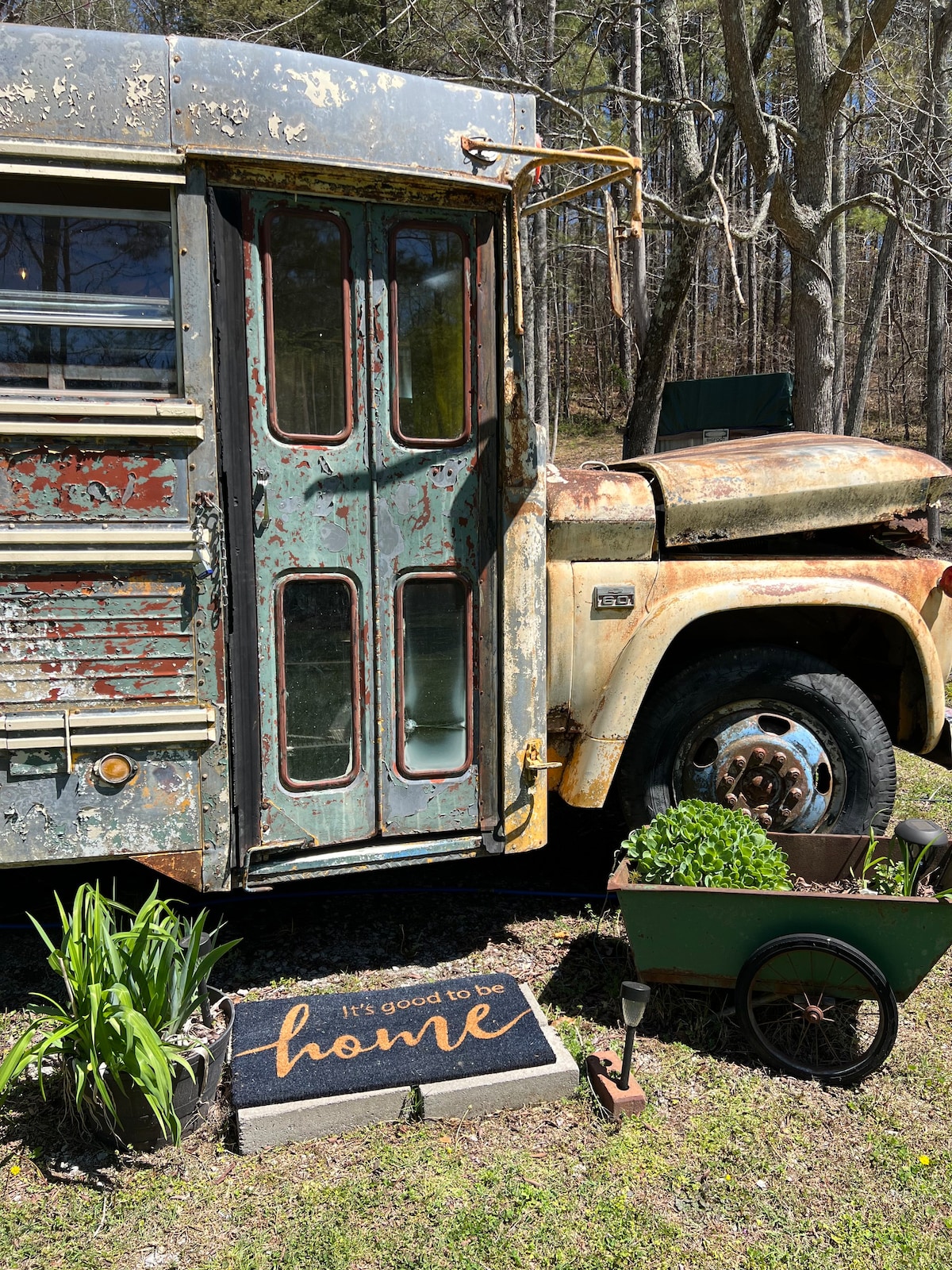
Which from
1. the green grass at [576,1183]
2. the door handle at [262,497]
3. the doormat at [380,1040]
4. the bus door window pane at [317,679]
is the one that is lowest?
the green grass at [576,1183]

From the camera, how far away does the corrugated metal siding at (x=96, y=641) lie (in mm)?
2893

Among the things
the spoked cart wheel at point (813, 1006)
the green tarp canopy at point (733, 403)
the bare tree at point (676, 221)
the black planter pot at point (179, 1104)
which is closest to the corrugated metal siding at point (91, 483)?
the black planter pot at point (179, 1104)

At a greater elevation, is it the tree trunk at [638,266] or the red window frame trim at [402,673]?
the tree trunk at [638,266]

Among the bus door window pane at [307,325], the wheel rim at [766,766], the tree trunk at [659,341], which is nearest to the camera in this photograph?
the bus door window pane at [307,325]

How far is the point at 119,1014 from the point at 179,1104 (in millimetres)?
355

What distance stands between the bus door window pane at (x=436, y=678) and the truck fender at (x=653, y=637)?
49cm

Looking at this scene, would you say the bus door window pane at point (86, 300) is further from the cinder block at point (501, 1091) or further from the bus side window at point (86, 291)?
the cinder block at point (501, 1091)

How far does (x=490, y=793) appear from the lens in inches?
137

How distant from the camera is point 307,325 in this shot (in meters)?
3.10

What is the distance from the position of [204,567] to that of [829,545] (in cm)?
258

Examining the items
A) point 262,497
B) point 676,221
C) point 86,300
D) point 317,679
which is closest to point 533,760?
point 317,679

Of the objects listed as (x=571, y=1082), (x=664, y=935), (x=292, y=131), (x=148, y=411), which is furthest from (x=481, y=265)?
(x=571, y=1082)

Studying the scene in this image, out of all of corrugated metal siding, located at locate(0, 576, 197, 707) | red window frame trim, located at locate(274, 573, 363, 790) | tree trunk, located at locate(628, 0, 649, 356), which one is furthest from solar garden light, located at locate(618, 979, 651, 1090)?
tree trunk, located at locate(628, 0, 649, 356)

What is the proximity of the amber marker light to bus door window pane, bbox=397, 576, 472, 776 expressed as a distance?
86cm
